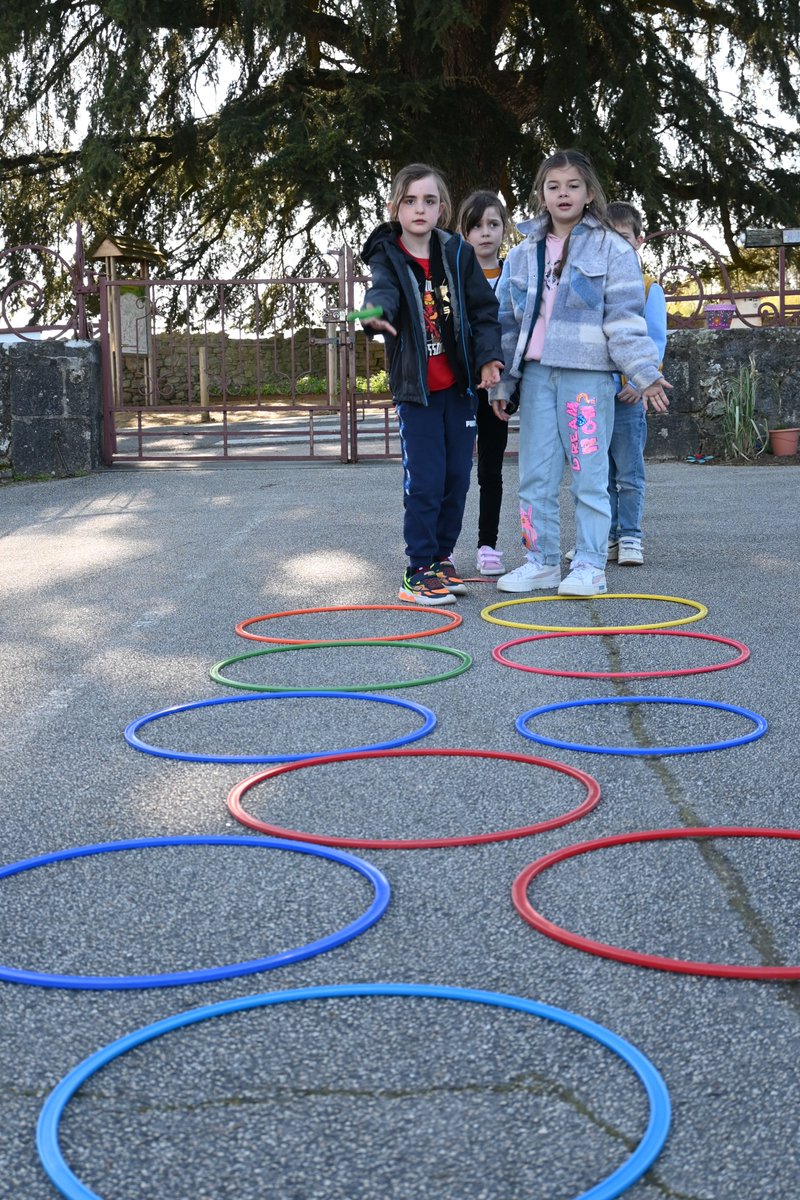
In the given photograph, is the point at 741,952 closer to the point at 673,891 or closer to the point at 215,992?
the point at 673,891

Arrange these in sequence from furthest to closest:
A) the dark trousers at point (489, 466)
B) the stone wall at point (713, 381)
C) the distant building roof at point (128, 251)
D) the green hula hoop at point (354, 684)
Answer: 1. the distant building roof at point (128, 251)
2. the stone wall at point (713, 381)
3. the dark trousers at point (489, 466)
4. the green hula hoop at point (354, 684)

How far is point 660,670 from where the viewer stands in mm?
4613

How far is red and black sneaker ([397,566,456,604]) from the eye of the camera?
5.86m

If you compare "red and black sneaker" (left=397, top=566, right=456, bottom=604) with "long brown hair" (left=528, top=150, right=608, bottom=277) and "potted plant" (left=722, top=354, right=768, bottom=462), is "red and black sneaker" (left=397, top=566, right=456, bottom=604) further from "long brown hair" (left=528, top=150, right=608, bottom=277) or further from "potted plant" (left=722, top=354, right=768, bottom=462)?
"potted plant" (left=722, top=354, right=768, bottom=462)

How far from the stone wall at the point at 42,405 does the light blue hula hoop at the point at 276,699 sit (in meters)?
8.13

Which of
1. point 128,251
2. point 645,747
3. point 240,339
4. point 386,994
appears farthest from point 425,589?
point 240,339

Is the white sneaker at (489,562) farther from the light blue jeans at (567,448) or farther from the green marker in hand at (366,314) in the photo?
A: the green marker in hand at (366,314)

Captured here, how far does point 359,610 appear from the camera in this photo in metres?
5.79

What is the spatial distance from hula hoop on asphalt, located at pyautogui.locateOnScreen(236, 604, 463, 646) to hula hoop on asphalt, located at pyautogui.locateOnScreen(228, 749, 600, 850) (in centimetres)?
147

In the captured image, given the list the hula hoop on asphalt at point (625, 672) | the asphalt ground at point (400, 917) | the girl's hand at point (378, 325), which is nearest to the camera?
the asphalt ground at point (400, 917)

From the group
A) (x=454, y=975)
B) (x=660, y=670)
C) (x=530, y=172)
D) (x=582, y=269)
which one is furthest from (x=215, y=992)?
(x=530, y=172)

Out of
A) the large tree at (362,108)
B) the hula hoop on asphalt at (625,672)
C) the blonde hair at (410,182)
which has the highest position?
the large tree at (362,108)

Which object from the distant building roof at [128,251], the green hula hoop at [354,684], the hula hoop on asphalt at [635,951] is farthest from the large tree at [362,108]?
the hula hoop on asphalt at [635,951]

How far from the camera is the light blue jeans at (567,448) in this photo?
580cm
